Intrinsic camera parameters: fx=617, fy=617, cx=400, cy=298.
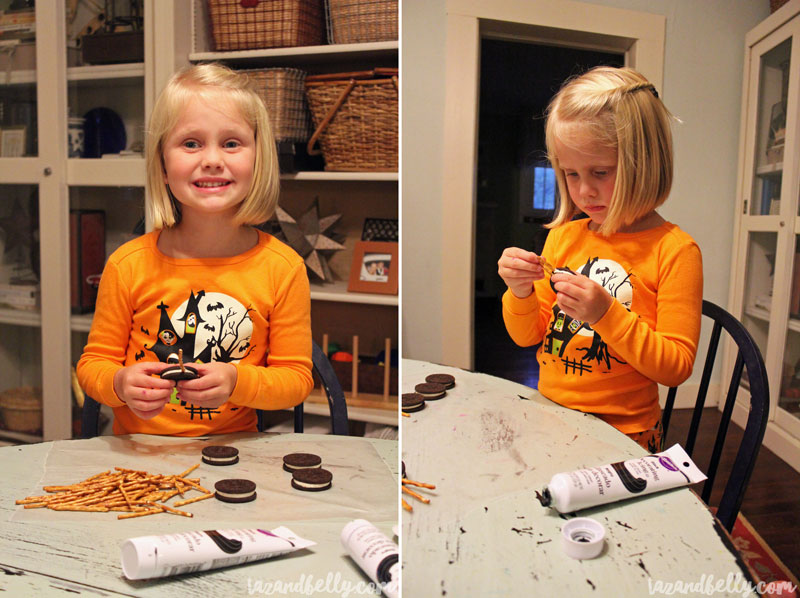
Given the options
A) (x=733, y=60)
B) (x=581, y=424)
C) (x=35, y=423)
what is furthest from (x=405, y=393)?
(x=35, y=423)

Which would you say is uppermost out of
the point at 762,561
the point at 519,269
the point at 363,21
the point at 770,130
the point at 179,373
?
the point at 363,21

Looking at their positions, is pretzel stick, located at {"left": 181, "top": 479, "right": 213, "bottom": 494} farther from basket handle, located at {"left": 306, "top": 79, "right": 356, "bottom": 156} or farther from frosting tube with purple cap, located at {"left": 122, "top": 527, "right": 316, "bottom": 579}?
basket handle, located at {"left": 306, "top": 79, "right": 356, "bottom": 156}

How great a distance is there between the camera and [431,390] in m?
0.49

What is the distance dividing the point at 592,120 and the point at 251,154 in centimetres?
34

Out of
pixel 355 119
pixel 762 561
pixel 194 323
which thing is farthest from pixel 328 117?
pixel 762 561

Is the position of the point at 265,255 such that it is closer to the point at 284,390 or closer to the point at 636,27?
the point at 284,390

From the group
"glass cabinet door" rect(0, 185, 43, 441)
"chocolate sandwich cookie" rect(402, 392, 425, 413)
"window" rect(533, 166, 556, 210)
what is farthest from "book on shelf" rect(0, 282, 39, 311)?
"window" rect(533, 166, 556, 210)

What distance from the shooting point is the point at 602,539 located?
400 millimetres

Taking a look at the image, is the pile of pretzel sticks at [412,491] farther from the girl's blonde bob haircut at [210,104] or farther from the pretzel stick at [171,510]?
the girl's blonde bob haircut at [210,104]

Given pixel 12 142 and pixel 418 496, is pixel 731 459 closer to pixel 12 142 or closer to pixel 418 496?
pixel 418 496

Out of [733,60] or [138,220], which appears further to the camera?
[138,220]

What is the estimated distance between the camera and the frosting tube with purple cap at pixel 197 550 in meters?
0.40

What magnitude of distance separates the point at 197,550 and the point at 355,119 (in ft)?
1.92

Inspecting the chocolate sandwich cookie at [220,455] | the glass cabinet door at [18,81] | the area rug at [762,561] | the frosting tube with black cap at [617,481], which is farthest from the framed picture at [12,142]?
the area rug at [762,561]
